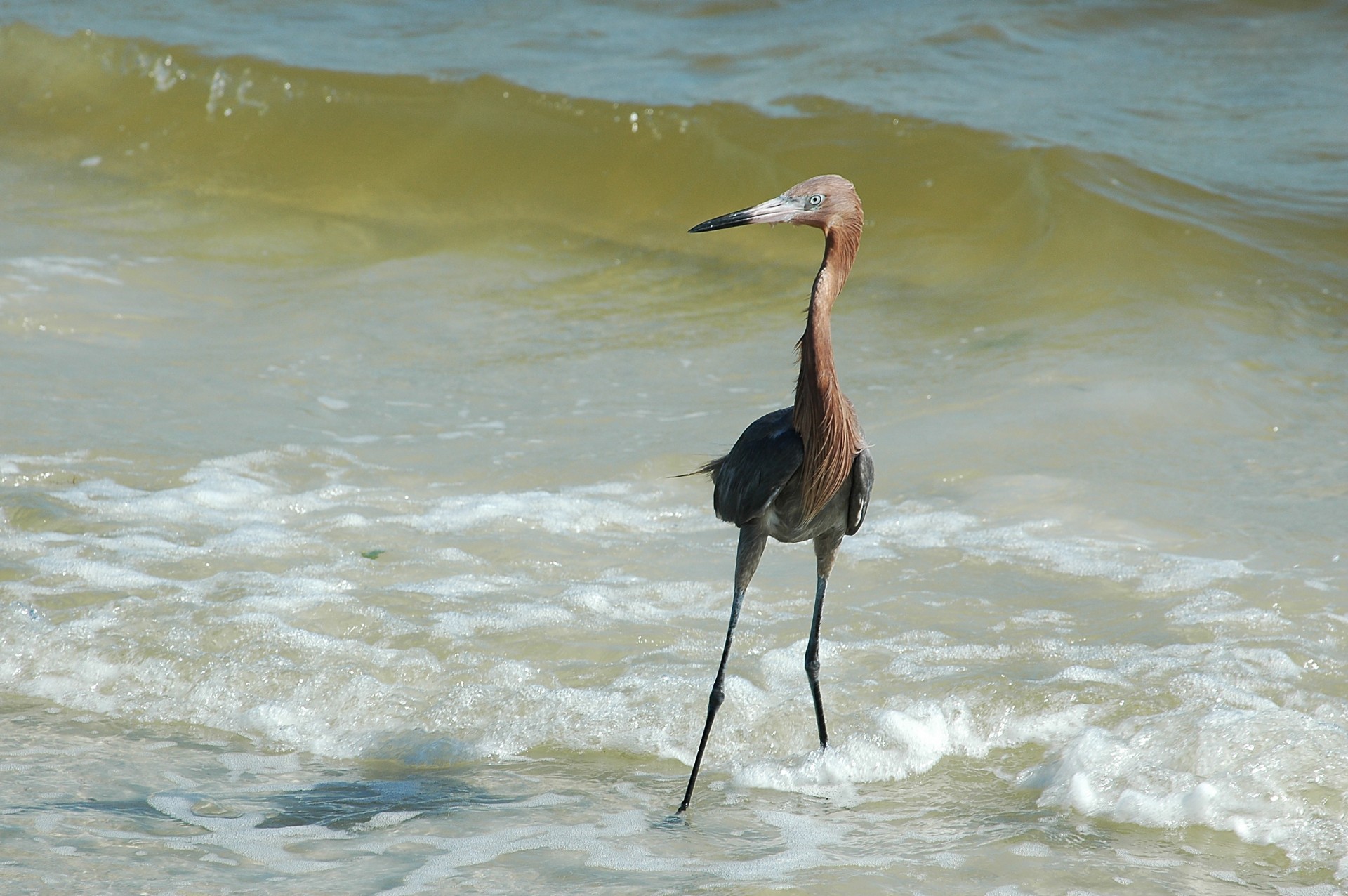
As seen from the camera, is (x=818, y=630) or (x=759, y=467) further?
(x=818, y=630)

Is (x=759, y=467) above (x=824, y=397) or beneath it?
beneath

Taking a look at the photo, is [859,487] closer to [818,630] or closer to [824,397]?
[824,397]

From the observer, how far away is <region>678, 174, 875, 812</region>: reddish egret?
12.8 ft

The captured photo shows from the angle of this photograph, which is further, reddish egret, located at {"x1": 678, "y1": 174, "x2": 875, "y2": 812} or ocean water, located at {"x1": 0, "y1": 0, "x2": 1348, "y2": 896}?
reddish egret, located at {"x1": 678, "y1": 174, "x2": 875, "y2": 812}

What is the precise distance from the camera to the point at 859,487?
4141 mm

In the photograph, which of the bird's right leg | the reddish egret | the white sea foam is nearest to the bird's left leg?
the reddish egret

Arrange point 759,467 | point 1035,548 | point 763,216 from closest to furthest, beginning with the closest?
point 763,216 → point 759,467 → point 1035,548

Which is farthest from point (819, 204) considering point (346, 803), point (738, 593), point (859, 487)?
point (346, 803)

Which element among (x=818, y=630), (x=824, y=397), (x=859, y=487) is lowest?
(x=818, y=630)

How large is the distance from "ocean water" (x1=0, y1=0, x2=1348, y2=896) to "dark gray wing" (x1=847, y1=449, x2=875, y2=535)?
2.27ft

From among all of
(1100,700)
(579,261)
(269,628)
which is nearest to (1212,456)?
(1100,700)

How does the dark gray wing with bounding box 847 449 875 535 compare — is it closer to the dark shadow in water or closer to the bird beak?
the bird beak

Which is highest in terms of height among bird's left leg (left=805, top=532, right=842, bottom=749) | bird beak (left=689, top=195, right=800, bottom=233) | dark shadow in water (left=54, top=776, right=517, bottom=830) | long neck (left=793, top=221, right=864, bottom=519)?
bird beak (left=689, top=195, right=800, bottom=233)

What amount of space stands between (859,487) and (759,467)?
33cm
